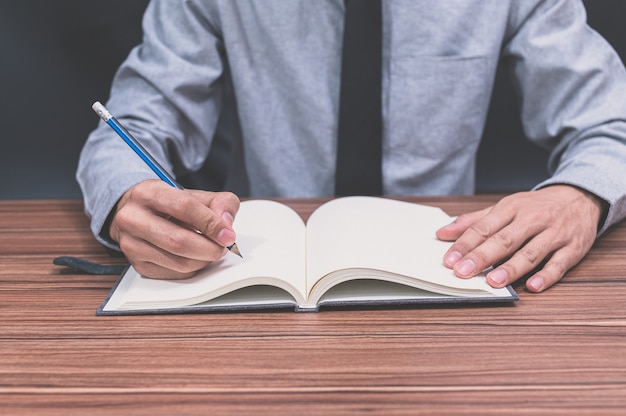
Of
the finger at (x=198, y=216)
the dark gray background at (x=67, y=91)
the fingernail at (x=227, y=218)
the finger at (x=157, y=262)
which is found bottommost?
the dark gray background at (x=67, y=91)

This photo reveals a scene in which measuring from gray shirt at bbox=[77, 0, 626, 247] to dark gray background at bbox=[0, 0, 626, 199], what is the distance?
0.32 meters

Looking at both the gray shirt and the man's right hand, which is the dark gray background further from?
the man's right hand

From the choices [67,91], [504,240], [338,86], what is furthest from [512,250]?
[67,91]

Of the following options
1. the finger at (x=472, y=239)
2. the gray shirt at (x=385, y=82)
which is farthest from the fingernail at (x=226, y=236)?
the gray shirt at (x=385, y=82)

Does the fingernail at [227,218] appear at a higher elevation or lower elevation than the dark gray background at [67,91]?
higher

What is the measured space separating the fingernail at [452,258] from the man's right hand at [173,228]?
0.83 feet

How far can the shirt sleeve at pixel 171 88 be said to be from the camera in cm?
118

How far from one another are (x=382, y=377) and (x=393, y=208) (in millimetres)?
390

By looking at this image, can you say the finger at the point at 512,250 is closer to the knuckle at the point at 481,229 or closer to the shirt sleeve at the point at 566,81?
the knuckle at the point at 481,229

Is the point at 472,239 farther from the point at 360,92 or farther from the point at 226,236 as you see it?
the point at 360,92

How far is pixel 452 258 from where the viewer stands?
0.76m

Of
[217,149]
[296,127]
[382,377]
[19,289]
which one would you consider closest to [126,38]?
[217,149]

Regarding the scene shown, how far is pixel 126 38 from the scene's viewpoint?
1578 millimetres

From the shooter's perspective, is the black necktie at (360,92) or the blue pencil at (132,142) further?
the black necktie at (360,92)
